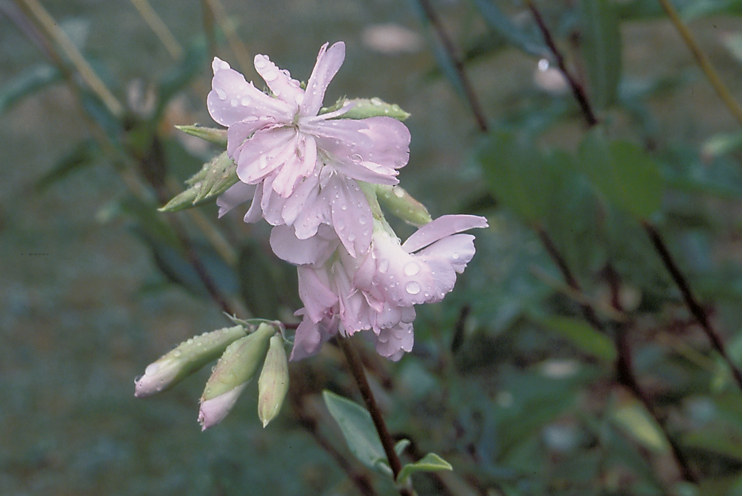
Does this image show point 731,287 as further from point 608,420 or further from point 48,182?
point 48,182

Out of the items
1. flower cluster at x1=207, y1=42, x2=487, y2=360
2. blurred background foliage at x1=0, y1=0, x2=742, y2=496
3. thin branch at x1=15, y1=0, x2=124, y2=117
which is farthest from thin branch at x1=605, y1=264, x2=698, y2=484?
thin branch at x1=15, y1=0, x2=124, y2=117

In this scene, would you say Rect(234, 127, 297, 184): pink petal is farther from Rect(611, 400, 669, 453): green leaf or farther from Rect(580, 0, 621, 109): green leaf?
Rect(611, 400, 669, 453): green leaf

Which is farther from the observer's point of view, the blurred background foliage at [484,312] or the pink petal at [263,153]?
the blurred background foliage at [484,312]

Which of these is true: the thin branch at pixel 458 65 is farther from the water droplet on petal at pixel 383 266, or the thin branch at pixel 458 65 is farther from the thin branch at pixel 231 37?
the water droplet on petal at pixel 383 266

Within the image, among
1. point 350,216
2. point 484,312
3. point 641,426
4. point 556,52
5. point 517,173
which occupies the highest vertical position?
point 350,216

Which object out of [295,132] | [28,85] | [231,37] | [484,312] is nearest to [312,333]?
[295,132]

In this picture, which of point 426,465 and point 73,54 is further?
point 73,54

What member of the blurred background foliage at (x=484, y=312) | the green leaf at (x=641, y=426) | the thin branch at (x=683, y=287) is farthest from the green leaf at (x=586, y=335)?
the green leaf at (x=641, y=426)

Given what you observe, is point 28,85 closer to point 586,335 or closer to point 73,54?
point 73,54
